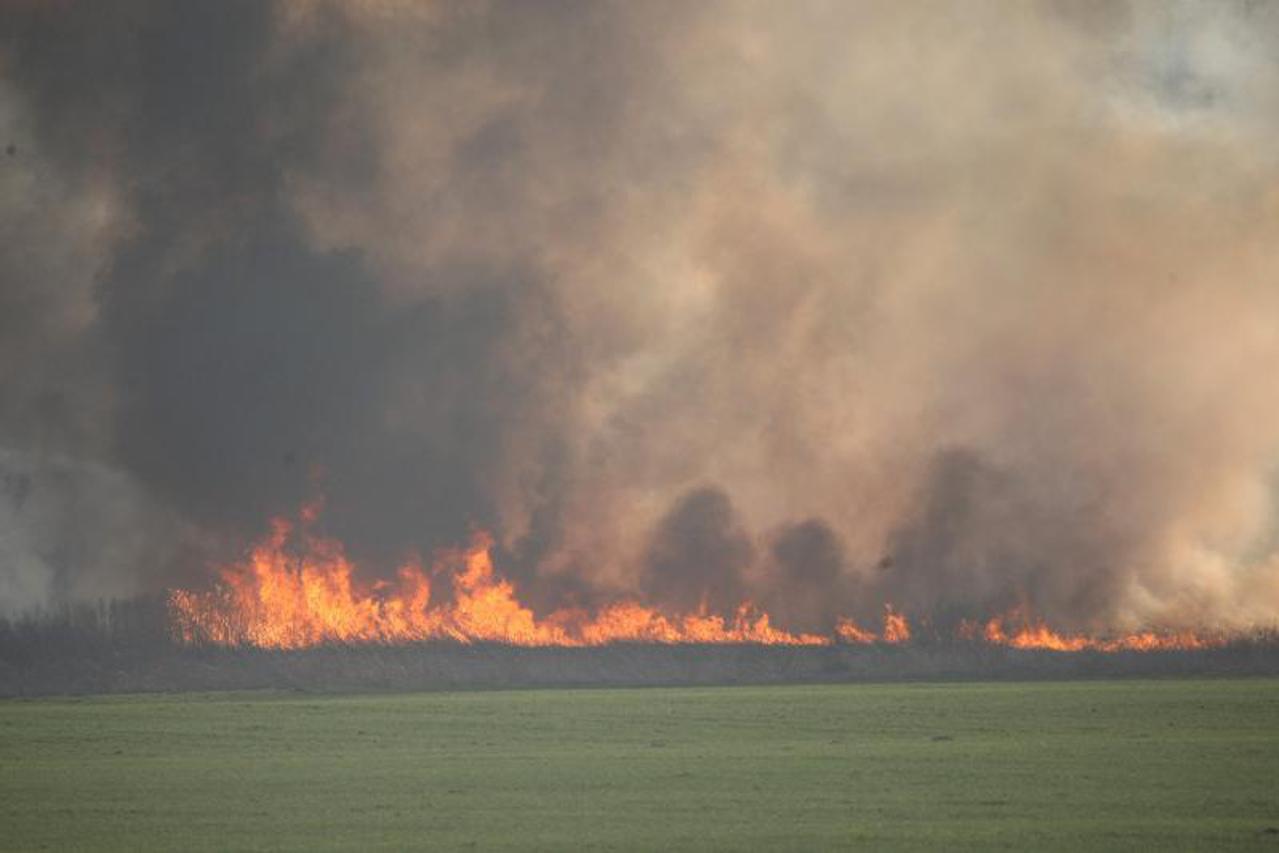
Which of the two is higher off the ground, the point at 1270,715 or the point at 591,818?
the point at 1270,715

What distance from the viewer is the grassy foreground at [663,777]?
175 feet

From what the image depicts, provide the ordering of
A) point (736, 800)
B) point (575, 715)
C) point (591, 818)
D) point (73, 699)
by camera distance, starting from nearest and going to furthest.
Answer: point (591, 818), point (736, 800), point (575, 715), point (73, 699)

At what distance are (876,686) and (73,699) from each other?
92.1 m

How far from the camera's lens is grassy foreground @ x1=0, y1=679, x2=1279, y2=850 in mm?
53375

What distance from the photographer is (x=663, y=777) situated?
71.8 metres

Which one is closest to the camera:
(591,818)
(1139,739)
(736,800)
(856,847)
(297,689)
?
(856,847)

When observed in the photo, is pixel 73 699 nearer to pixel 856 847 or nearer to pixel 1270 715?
pixel 1270 715

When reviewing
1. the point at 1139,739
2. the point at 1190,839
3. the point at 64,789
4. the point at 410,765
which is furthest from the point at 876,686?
the point at 1190,839

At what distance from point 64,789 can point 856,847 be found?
137 ft

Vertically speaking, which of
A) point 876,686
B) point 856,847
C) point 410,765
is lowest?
point 856,847

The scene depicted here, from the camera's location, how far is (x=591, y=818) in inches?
2269

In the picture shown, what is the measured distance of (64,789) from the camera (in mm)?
72750

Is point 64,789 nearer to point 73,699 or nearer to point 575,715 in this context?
point 575,715

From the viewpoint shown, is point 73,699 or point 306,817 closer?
point 306,817
